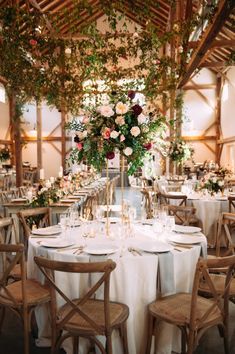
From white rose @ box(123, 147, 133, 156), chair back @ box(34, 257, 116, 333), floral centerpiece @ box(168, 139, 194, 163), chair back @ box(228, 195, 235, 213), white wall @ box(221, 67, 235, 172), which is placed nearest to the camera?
chair back @ box(34, 257, 116, 333)

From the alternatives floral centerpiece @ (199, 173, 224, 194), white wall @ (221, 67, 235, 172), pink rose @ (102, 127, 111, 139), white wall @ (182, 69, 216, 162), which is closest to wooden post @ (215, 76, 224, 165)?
white wall @ (182, 69, 216, 162)

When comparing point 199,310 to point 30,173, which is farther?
point 30,173

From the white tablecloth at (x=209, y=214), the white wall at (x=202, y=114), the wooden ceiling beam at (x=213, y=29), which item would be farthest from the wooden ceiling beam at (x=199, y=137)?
the white tablecloth at (x=209, y=214)

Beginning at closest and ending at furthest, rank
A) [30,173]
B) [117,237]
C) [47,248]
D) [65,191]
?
[47,248] → [117,237] → [65,191] → [30,173]

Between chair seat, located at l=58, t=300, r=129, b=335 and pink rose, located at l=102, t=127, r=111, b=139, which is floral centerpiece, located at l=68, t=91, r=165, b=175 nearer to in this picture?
pink rose, located at l=102, t=127, r=111, b=139

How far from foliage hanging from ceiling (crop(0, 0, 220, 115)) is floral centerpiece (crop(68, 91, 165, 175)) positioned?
72.7 inches

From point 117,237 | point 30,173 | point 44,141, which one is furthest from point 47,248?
point 44,141

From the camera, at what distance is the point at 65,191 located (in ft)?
21.3

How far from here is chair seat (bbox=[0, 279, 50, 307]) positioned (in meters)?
2.64

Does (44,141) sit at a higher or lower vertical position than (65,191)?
higher

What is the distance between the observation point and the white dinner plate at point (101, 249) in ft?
8.77

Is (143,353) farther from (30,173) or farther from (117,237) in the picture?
(30,173)

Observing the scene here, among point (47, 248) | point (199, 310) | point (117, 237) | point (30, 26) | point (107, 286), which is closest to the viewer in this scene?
point (107, 286)

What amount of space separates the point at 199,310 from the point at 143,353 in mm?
550
